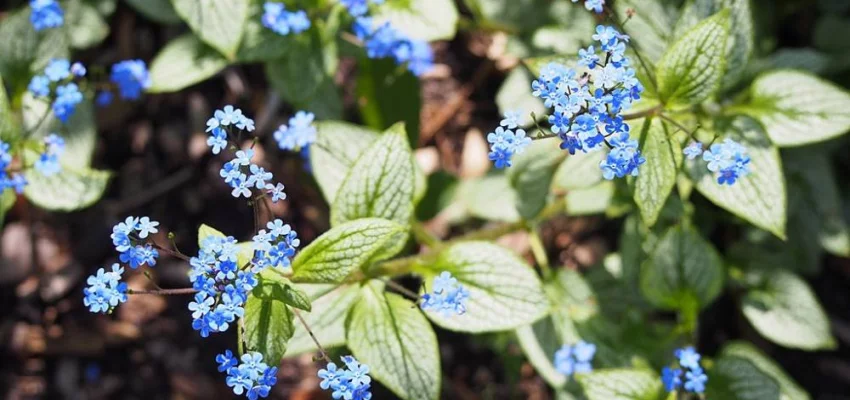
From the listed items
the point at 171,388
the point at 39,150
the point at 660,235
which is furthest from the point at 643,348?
the point at 39,150

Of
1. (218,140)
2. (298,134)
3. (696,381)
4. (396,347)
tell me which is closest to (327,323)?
(396,347)

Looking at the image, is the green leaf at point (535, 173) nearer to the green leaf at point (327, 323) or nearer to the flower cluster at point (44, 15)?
the green leaf at point (327, 323)

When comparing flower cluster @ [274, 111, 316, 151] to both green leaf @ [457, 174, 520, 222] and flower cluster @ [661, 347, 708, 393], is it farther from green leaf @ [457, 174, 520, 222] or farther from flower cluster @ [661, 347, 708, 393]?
flower cluster @ [661, 347, 708, 393]

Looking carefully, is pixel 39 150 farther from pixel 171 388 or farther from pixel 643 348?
pixel 643 348

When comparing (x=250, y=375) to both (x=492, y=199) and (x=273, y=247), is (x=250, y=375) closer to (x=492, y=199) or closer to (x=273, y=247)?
(x=273, y=247)

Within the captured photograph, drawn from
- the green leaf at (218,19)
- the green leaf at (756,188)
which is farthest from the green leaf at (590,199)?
the green leaf at (218,19)

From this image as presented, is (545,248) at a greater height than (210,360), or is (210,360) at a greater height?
(545,248)
